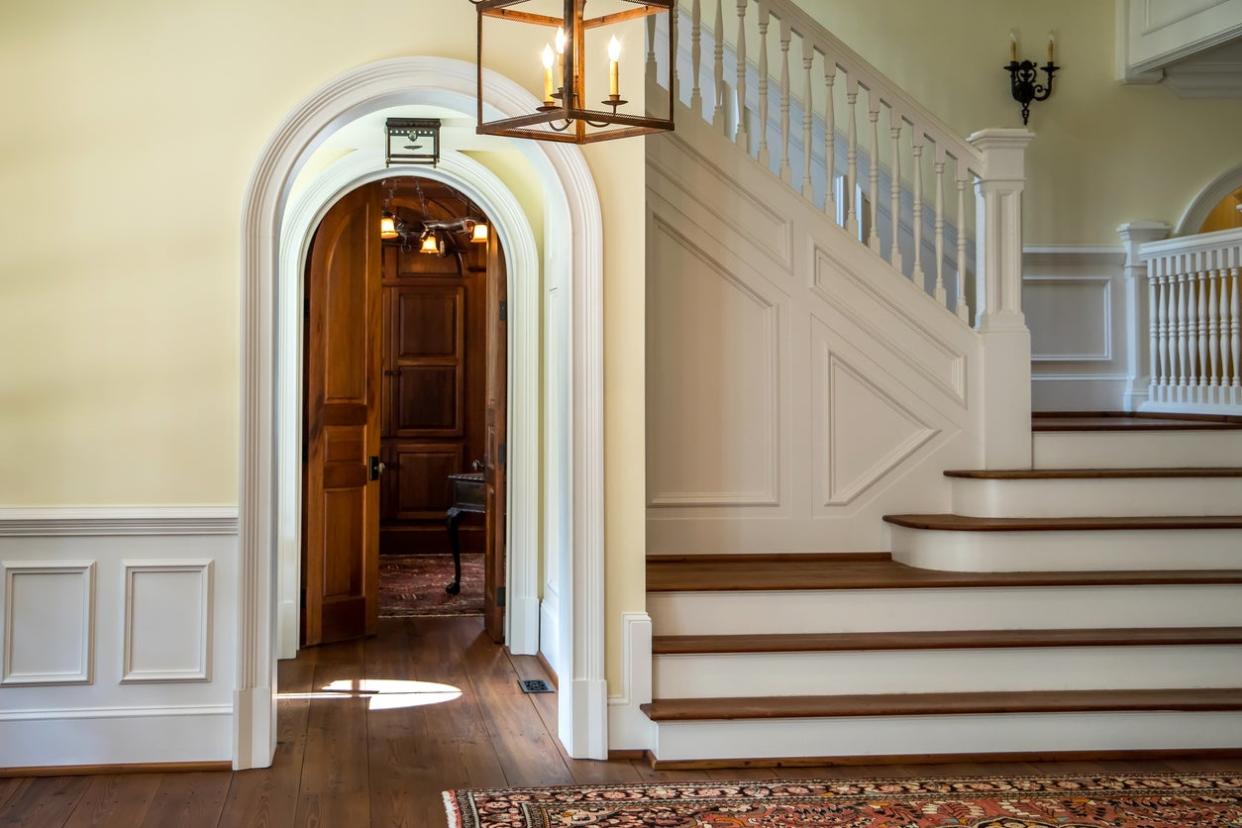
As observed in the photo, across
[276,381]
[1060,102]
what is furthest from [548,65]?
[1060,102]

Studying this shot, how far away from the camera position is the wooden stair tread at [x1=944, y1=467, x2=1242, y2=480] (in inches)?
206

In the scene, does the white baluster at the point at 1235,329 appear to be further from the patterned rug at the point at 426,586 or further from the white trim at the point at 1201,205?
the patterned rug at the point at 426,586

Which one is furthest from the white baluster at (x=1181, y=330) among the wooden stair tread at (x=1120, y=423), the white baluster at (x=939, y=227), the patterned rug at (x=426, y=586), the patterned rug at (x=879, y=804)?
the patterned rug at (x=426, y=586)

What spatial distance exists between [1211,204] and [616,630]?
4.88m

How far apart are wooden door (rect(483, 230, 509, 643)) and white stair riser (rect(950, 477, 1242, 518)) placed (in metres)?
2.56

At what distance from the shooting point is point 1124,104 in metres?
7.23

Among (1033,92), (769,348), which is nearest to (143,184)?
(769,348)

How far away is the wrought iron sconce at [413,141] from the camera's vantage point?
5.90 meters

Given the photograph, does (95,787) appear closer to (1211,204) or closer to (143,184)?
(143,184)

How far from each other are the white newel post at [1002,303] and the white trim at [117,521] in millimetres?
3337

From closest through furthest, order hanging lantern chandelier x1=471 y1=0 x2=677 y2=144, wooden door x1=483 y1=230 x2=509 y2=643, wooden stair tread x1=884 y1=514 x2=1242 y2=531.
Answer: hanging lantern chandelier x1=471 y1=0 x2=677 y2=144
wooden stair tread x1=884 y1=514 x2=1242 y2=531
wooden door x1=483 y1=230 x2=509 y2=643

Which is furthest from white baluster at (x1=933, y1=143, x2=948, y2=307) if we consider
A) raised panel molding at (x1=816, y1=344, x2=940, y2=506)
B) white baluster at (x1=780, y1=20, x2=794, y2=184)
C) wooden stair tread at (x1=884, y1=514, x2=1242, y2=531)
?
wooden stair tread at (x1=884, y1=514, x2=1242, y2=531)

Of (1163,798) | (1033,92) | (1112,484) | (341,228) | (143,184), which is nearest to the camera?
(1163,798)

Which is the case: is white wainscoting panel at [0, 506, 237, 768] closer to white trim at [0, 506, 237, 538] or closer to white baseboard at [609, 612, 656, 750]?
white trim at [0, 506, 237, 538]
